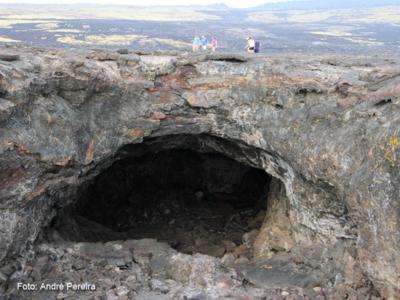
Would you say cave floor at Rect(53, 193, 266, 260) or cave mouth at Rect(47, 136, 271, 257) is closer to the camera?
cave floor at Rect(53, 193, 266, 260)

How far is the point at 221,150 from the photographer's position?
11.8m

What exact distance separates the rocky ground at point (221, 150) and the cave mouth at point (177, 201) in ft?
2.04

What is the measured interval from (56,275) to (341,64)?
7.78 metres

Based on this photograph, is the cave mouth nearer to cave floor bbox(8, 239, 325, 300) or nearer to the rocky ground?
the rocky ground

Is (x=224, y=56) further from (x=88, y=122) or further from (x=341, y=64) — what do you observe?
(x=88, y=122)

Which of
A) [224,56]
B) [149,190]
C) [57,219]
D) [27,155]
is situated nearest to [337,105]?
[224,56]

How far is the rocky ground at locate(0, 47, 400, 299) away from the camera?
7.69m

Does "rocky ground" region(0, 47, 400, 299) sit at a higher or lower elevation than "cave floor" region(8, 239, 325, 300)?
higher

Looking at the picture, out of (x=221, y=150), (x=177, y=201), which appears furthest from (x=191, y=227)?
(x=221, y=150)


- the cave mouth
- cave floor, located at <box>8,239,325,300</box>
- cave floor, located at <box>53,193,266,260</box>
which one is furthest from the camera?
the cave mouth

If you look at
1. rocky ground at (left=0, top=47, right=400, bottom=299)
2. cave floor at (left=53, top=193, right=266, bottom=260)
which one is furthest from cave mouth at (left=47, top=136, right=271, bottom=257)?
rocky ground at (left=0, top=47, right=400, bottom=299)

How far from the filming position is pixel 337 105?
8.56m

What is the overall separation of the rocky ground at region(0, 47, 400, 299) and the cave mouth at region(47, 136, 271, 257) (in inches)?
24.4

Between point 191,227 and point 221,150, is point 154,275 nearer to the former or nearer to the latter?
point 221,150
